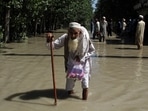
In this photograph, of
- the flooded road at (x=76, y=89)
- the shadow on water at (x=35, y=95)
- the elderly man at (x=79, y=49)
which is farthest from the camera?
the shadow on water at (x=35, y=95)

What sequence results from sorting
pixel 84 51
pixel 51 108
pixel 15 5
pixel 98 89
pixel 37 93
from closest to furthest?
pixel 51 108 → pixel 84 51 → pixel 37 93 → pixel 98 89 → pixel 15 5

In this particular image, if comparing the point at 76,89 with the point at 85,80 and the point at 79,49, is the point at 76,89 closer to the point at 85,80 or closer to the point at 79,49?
the point at 85,80

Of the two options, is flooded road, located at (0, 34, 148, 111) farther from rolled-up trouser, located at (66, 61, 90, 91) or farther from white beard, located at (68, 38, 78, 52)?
white beard, located at (68, 38, 78, 52)

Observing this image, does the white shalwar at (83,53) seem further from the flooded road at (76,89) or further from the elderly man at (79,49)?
the flooded road at (76,89)

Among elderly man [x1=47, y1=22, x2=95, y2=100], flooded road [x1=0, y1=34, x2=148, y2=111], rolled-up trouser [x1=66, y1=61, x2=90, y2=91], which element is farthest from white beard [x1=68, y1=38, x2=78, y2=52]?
flooded road [x1=0, y1=34, x2=148, y2=111]

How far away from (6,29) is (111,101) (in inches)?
714

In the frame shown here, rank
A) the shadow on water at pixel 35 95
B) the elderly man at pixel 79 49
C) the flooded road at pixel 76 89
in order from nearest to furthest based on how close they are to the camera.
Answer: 1. the flooded road at pixel 76 89
2. the elderly man at pixel 79 49
3. the shadow on water at pixel 35 95

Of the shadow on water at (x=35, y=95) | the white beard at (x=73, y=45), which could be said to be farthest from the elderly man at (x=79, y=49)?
the shadow on water at (x=35, y=95)

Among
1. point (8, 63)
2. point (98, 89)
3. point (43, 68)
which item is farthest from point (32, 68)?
point (98, 89)

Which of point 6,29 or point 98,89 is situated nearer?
point 98,89

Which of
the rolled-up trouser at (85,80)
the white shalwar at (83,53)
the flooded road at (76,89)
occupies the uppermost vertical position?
the white shalwar at (83,53)

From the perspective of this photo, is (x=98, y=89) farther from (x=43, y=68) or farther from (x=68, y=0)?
(x=68, y=0)

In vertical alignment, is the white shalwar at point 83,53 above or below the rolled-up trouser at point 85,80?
above

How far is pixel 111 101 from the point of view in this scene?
28.8ft
